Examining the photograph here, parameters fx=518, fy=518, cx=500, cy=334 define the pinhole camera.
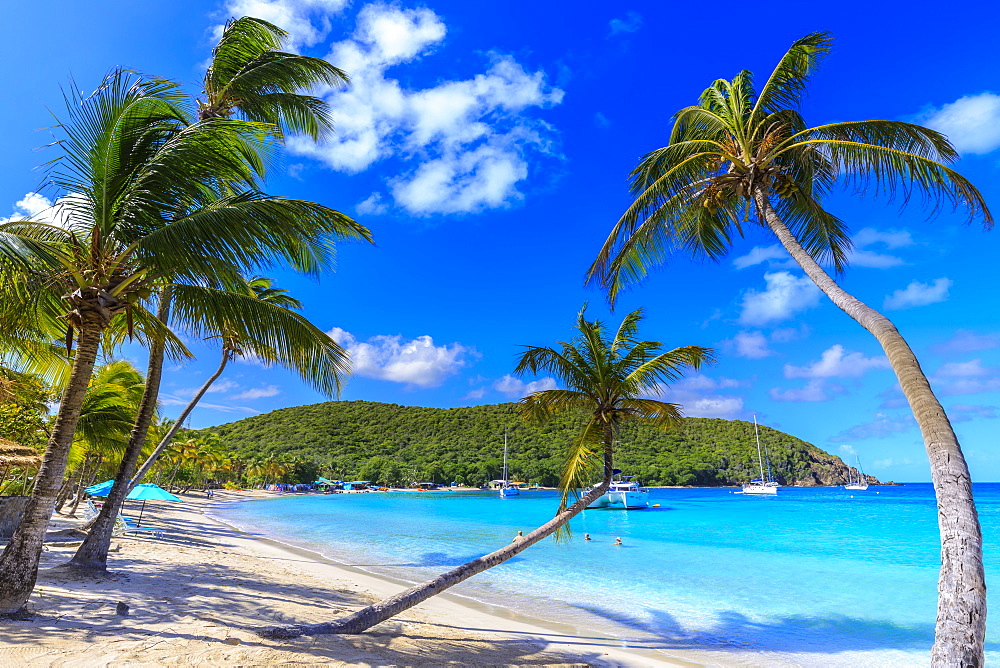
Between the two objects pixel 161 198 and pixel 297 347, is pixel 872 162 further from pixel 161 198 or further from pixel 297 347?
pixel 161 198

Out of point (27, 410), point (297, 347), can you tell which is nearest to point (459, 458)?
point (27, 410)

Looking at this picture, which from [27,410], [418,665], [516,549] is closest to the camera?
[418,665]

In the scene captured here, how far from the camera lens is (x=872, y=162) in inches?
234

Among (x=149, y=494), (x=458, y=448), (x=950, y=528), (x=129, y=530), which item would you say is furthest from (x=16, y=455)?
(x=458, y=448)

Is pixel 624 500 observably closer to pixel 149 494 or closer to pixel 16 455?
pixel 149 494

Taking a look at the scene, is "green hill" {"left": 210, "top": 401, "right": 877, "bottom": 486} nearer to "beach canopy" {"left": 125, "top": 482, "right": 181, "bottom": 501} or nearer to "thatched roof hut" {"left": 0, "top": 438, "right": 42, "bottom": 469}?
"beach canopy" {"left": 125, "top": 482, "right": 181, "bottom": 501}

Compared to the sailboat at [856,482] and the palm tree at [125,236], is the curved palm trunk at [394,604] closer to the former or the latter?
the palm tree at [125,236]

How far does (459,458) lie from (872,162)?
3612 inches

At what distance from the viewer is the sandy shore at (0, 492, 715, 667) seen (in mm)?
4699

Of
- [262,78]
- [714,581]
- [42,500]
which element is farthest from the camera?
[714,581]

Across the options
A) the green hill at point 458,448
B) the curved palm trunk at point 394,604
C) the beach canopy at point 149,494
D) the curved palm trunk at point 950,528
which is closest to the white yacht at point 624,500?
the green hill at point 458,448

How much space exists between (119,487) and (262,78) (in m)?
6.55

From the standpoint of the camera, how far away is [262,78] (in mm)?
7809

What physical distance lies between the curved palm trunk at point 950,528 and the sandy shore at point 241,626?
4306 millimetres
